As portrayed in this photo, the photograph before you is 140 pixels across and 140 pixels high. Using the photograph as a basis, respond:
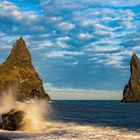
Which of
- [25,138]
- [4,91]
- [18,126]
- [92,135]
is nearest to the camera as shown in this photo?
[25,138]

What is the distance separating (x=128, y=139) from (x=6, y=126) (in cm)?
1605

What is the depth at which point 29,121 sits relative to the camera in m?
51.9

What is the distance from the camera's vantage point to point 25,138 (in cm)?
4109

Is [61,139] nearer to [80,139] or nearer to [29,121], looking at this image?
[80,139]

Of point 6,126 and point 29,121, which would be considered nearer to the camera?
point 6,126

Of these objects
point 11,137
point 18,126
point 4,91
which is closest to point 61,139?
point 11,137

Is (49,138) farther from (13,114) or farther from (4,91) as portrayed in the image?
(4,91)

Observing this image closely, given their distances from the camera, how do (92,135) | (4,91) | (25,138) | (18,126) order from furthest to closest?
(4,91)
(18,126)
(92,135)
(25,138)

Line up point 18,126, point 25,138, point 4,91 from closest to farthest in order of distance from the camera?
point 25,138
point 18,126
point 4,91

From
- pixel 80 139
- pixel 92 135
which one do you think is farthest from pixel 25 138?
pixel 92 135

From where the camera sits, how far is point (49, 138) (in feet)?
137

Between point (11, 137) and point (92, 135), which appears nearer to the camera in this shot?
point (11, 137)

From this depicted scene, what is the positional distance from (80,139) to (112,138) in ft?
13.5

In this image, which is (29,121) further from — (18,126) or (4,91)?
(4,91)
